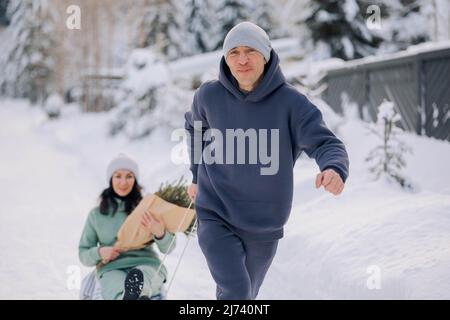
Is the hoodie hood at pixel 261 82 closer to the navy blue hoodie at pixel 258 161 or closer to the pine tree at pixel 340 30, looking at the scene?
the navy blue hoodie at pixel 258 161

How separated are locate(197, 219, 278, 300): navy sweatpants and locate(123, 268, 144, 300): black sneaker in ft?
2.26

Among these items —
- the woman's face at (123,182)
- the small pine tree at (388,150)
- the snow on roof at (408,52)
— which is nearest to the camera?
the woman's face at (123,182)

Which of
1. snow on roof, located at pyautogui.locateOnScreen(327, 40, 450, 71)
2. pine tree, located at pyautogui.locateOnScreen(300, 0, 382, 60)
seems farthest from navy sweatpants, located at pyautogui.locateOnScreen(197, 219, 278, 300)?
pine tree, located at pyautogui.locateOnScreen(300, 0, 382, 60)

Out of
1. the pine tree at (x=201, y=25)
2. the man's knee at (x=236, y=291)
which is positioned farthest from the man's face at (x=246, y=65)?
the pine tree at (x=201, y=25)

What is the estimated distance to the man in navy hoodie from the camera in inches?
80.7

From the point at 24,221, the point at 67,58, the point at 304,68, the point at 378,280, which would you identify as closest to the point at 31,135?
the point at 67,58

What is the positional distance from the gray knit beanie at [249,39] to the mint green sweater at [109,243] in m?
1.15

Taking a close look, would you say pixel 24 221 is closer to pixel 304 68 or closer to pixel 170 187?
pixel 170 187

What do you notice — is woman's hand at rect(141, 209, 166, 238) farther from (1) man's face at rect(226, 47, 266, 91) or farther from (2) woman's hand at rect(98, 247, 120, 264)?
(1) man's face at rect(226, 47, 266, 91)

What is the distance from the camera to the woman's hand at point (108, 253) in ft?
9.18

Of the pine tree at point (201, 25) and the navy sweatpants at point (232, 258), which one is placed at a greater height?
the pine tree at point (201, 25)

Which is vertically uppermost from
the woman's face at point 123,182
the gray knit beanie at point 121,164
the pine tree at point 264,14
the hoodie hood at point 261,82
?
the pine tree at point 264,14

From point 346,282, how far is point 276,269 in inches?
32.0

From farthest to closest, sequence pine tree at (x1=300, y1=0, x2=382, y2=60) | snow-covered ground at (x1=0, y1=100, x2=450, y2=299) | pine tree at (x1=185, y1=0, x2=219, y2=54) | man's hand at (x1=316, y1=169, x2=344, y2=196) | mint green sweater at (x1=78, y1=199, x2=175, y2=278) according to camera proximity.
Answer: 1. pine tree at (x1=300, y1=0, x2=382, y2=60)
2. pine tree at (x1=185, y1=0, x2=219, y2=54)
3. snow-covered ground at (x1=0, y1=100, x2=450, y2=299)
4. mint green sweater at (x1=78, y1=199, x2=175, y2=278)
5. man's hand at (x1=316, y1=169, x2=344, y2=196)
